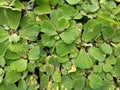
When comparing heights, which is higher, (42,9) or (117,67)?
(42,9)

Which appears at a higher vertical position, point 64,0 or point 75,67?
point 64,0

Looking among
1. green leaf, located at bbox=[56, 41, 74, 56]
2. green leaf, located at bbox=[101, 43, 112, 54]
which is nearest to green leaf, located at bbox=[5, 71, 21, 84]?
green leaf, located at bbox=[56, 41, 74, 56]

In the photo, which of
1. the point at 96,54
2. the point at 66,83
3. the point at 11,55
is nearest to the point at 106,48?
the point at 96,54

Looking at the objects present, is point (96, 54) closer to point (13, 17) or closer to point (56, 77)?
point (56, 77)

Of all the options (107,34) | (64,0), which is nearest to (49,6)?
(64,0)

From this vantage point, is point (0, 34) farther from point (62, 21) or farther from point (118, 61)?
point (118, 61)
